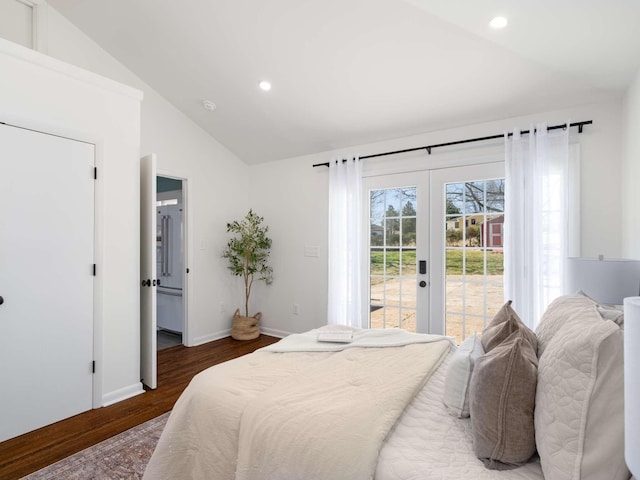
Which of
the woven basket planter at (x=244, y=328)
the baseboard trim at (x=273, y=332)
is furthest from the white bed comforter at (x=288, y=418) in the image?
the baseboard trim at (x=273, y=332)

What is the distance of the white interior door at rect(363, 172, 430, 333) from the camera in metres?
→ 3.74

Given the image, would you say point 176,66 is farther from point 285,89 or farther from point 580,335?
point 580,335

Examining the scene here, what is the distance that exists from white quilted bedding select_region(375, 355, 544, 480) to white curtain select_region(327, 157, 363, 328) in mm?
2599

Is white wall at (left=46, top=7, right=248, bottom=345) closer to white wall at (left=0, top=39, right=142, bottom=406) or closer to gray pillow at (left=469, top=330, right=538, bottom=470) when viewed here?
white wall at (left=0, top=39, right=142, bottom=406)

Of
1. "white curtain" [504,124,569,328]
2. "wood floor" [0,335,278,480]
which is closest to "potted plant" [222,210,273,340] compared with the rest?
"wood floor" [0,335,278,480]

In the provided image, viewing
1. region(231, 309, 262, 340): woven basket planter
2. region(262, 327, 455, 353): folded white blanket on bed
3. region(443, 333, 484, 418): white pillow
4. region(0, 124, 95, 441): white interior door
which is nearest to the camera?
region(443, 333, 484, 418): white pillow

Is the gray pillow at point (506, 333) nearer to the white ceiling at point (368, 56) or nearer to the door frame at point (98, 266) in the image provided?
the white ceiling at point (368, 56)

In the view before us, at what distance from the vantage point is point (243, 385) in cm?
155

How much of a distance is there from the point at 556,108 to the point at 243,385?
10.8 feet

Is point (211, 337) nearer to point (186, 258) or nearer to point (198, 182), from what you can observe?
point (186, 258)

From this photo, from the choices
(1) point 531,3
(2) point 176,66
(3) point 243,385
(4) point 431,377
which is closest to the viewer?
(3) point 243,385

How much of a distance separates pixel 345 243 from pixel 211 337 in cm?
219

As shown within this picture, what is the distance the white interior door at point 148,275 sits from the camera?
310cm

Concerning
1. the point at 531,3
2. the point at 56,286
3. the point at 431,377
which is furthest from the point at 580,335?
the point at 56,286
